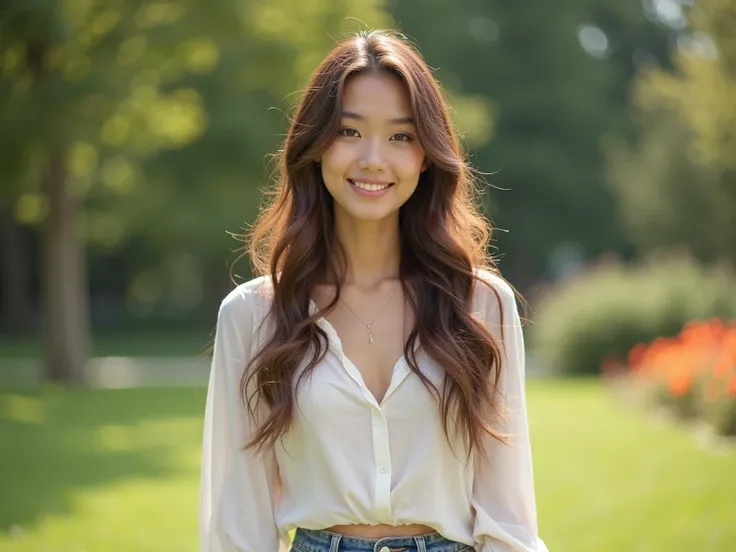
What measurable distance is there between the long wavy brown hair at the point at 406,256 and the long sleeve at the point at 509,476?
43mm

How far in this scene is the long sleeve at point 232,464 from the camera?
3086mm

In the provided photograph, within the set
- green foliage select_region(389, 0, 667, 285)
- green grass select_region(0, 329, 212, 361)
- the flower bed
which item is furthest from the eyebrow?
green foliage select_region(389, 0, 667, 285)

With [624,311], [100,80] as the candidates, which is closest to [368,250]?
[100,80]

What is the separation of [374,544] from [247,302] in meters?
0.75

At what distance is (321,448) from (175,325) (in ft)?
137

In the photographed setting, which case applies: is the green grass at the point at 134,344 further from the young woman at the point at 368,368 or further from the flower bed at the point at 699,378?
the young woman at the point at 368,368

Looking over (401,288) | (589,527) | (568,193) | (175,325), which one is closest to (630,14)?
(568,193)

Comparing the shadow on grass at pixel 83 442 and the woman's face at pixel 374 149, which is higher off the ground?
the woman's face at pixel 374 149

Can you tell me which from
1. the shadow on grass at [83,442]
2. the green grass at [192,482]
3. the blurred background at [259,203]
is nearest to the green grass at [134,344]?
the blurred background at [259,203]

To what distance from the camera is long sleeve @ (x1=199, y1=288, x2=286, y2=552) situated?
3.09 meters

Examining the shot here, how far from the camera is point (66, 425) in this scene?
14.0 metres

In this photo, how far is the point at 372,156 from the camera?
3.10 meters

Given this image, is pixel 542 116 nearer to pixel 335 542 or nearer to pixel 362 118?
pixel 362 118

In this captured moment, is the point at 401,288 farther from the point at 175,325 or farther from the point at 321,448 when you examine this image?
the point at 175,325
